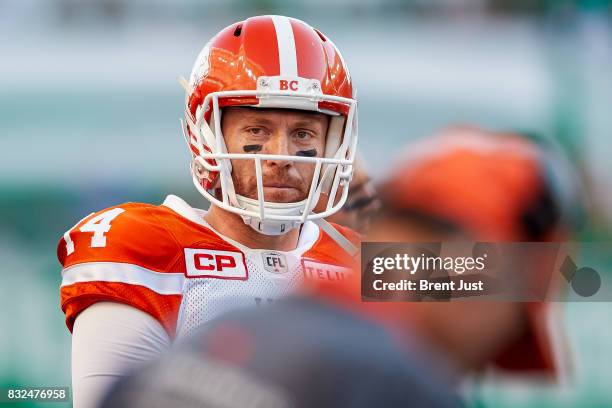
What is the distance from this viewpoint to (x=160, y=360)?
2.49 feet

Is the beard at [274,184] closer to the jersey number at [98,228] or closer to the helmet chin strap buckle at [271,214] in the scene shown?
the helmet chin strap buckle at [271,214]

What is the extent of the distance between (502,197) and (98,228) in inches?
34.1

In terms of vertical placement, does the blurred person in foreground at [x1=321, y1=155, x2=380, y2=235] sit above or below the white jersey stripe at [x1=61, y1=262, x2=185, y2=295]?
above

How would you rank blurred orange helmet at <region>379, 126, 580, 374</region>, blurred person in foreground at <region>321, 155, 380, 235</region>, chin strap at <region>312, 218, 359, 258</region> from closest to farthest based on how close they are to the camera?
blurred orange helmet at <region>379, 126, 580, 374</region>, chin strap at <region>312, 218, 359, 258</region>, blurred person in foreground at <region>321, 155, 380, 235</region>

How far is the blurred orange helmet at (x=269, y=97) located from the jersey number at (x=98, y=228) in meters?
0.16

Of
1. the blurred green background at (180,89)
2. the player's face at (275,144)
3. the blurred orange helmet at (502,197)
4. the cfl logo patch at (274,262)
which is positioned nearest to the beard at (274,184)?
the player's face at (275,144)

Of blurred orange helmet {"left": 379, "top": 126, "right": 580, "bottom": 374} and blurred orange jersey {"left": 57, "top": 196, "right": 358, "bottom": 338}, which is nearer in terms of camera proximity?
blurred orange helmet {"left": 379, "top": 126, "right": 580, "bottom": 374}

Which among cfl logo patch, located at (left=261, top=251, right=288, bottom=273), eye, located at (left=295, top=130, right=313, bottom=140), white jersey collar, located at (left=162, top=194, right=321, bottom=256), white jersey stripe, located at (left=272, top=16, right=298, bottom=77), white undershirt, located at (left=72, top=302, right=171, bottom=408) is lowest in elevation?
white undershirt, located at (left=72, top=302, right=171, bottom=408)

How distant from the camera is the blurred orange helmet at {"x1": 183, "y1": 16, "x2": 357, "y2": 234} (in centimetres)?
169

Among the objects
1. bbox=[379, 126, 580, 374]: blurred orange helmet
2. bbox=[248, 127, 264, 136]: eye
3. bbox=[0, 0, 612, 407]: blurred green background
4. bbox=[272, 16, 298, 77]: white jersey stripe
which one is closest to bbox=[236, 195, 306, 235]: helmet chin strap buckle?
bbox=[248, 127, 264, 136]: eye

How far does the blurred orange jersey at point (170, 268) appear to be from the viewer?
5.17 ft

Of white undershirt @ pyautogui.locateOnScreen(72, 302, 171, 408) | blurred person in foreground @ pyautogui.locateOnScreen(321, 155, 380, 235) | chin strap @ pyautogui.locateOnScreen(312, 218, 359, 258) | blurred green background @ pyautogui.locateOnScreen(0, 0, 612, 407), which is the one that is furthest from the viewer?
blurred green background @ pyautogui.locateOnScreen(0, 0, 612, 407)

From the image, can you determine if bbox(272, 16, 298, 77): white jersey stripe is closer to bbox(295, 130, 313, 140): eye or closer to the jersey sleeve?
bbox(295, 130, 313, 140): eye

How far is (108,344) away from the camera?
1.53m
